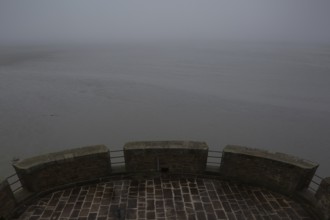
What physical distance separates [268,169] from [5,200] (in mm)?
6079

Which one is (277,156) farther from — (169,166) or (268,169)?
(169,166)

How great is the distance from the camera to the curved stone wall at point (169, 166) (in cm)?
584

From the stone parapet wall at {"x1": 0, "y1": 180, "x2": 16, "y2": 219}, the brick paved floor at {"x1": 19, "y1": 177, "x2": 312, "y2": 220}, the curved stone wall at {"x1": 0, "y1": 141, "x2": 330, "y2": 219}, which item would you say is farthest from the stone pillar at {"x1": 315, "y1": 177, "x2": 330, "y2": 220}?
the stone parapet wall at {"x1": 0, "y1": 180, "x2": 16, "y2": 219}

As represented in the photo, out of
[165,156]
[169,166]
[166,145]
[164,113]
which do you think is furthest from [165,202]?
Result: [164,113]

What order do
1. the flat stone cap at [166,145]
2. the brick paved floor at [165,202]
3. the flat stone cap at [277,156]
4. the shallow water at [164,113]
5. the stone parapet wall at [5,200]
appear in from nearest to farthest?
the stone parapet wall at [5,200], the brick paved floor at [165,202], the flat stone cap at [277,156], the flat stone cap at [166,145], the shallow water at [164,113]

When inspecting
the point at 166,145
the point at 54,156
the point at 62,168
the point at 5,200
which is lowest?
the point at 5,200

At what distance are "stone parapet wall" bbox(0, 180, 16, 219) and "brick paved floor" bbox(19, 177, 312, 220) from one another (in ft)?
1.14

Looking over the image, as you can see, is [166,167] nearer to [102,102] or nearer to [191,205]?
[191,205]

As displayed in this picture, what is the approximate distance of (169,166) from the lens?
263 inches

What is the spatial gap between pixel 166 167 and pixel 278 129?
57.4 feet

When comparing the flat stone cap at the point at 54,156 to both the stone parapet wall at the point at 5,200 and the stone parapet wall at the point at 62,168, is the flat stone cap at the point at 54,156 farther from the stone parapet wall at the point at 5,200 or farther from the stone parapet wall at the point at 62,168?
the stone parapet wall at the point at 5,200

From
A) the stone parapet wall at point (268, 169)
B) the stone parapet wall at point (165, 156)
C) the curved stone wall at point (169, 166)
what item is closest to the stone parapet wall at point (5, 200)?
the curved stone wall at point (169, 166)

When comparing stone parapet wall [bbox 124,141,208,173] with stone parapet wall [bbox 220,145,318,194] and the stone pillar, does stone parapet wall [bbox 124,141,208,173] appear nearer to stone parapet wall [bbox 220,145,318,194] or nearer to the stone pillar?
stone parapet wall [bbox 220,145,318,194]

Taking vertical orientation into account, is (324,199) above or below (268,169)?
below
